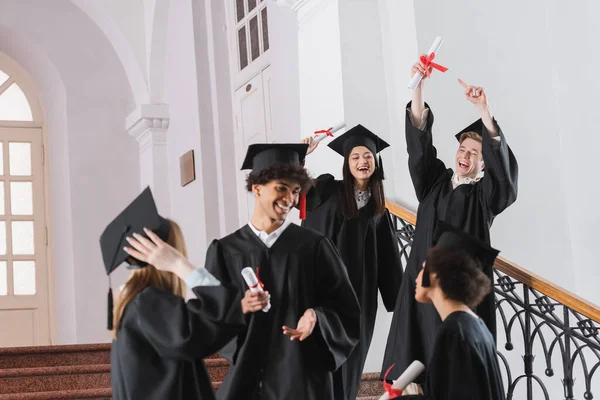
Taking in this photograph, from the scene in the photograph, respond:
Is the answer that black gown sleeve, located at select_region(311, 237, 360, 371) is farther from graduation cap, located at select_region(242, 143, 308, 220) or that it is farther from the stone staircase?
the stone staircase

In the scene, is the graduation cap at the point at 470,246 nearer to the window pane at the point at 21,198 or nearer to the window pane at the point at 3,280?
the window pane at the point at 3,280

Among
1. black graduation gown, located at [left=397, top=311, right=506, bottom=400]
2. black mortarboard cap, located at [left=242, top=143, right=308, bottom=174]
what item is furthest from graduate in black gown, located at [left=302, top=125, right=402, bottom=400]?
black graduation gown, located at [left=397, top=311, right=506, bottom=400]

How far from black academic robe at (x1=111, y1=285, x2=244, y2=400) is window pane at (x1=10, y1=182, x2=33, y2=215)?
8.28 m

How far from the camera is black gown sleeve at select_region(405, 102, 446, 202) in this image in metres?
5.90

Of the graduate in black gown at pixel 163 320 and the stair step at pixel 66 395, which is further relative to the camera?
the stair step at pixel 66 395

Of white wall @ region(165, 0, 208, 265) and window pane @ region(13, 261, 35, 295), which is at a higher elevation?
white wall @ region(165, 0, 208, 265)

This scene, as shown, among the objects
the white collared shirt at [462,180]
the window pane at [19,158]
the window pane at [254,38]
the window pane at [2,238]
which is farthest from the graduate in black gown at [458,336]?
the window pane at [19,158]

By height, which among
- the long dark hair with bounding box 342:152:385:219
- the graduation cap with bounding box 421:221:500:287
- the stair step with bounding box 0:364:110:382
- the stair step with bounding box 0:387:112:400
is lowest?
the stair step with bounding box 0:387:112:400

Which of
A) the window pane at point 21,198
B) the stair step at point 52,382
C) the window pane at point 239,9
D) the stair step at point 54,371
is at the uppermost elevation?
the window pane at point 239,9

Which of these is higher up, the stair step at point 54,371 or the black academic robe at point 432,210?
the black academic robe at point 432,210

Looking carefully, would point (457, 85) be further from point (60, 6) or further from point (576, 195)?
point (60, 6)

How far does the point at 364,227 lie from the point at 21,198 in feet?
22.2

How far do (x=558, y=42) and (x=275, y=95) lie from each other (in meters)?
2.33

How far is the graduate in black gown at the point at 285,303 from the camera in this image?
4.46 meters
